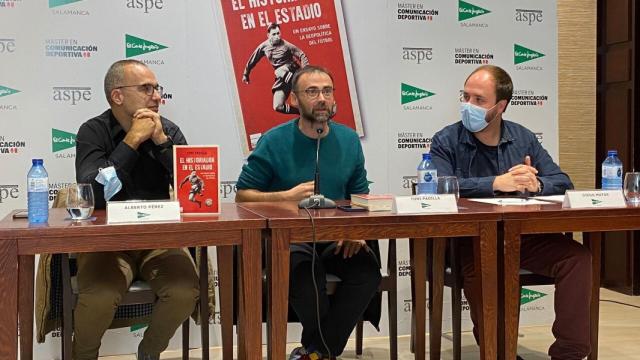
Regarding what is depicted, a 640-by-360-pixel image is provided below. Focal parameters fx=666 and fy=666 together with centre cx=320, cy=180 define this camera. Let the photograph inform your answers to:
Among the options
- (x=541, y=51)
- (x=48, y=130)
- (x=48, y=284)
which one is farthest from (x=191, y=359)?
(x=541, y=51)

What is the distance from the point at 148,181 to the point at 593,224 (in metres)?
1.66

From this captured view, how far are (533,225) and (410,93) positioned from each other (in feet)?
4.87

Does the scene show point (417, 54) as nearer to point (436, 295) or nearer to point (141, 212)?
point (436, 295)

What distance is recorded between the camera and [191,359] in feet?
10.0

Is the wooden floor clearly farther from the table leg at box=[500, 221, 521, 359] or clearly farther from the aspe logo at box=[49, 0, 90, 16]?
the aspe logo at box=[49, 0, 90, 16]

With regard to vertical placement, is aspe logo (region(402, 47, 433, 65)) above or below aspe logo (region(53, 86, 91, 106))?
above

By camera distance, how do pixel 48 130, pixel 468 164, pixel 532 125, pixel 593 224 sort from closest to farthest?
pixel 593 224, pixel 468 164, pixel 48 130, pixel 532 125

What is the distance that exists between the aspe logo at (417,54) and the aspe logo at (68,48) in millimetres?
1544

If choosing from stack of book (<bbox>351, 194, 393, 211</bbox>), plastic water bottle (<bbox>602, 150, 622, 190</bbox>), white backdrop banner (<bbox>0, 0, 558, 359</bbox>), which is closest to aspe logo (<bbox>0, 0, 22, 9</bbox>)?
white backdrop banner (<bbox>0, 0, 558, 359</bbox>)

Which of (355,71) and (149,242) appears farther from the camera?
(355,71)

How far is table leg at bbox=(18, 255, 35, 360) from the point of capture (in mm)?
2162

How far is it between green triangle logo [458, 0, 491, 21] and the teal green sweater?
123 centimetres

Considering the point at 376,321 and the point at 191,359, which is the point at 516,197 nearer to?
the point at 376,321

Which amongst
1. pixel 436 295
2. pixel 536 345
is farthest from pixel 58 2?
pixel 536 345
